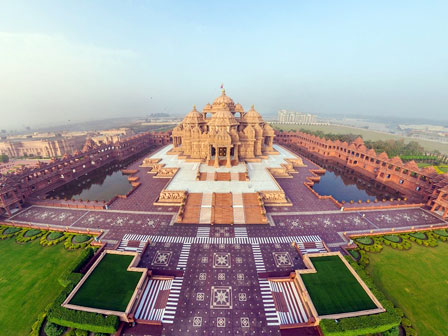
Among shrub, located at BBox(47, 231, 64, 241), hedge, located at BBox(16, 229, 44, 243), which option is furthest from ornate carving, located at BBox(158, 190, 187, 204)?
hedge, located at BBox(16, 229, 44, 243)

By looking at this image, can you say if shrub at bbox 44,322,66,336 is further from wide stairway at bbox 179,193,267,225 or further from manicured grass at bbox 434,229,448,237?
manicured grass at bbox 434,229,448,237

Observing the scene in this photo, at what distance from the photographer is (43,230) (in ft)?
88.3

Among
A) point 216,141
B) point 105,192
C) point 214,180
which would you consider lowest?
point 105,192

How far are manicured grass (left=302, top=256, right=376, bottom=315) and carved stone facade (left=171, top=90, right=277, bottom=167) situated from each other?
2870cm

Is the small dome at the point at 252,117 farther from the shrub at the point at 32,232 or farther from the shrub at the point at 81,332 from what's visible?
the shrub at the point at 81,332

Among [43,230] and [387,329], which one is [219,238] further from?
[43,230]

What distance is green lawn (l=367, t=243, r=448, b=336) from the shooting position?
16292mm

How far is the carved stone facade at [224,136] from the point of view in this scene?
45.0 metres

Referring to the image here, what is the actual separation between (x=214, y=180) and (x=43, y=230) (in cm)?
2824

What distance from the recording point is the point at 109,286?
1734 cm

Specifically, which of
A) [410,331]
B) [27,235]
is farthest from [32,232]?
[410,331]

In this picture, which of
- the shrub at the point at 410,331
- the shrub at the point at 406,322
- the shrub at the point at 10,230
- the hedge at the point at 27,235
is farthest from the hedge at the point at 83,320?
the shrub at the point at 406,322

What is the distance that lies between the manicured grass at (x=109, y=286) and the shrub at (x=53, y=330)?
1784mm

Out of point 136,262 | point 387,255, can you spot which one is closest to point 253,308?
point 136,262
